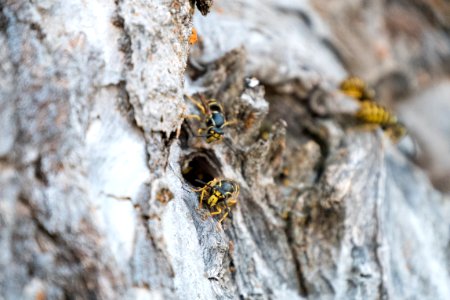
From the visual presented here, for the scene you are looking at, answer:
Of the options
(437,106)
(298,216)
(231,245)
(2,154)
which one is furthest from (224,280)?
(437,106)

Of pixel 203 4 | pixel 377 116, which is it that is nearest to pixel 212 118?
→ pixel 203 4

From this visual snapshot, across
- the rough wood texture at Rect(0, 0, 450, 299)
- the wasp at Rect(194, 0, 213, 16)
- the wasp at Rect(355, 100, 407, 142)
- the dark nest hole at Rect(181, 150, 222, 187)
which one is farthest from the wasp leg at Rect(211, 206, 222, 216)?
the wasp at Rect(355, 100, 407, 142)

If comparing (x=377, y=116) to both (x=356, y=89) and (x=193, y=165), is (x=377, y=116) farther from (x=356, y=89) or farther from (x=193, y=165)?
(x=193, y=165)

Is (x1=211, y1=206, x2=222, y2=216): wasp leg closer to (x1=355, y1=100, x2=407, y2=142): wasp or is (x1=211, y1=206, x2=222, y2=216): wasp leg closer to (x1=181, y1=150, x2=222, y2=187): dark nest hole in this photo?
(x1=181, y1=150, x2=222, y2=187): dark nest hole

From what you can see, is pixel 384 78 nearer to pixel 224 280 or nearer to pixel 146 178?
pixel 224 280

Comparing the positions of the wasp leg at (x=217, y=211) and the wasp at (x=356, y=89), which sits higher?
the wasp leg at (x=217, y=211)

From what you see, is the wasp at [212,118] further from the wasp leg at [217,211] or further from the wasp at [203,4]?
the wasp at [203,4]

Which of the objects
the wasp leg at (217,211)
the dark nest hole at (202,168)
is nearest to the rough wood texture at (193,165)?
the dark nest hole at (202,168)
